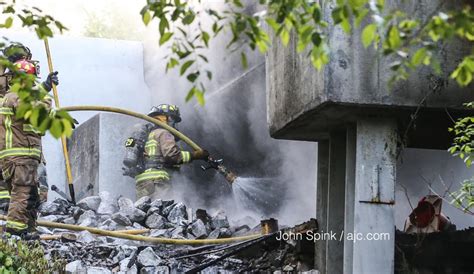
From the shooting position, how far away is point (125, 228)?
10.5 metres

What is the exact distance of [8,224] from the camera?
348 inches

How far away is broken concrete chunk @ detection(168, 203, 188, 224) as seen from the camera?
10820 mm

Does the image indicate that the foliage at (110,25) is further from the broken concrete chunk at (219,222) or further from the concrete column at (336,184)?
the concrete column at (336,184)

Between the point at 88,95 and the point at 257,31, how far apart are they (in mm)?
11686

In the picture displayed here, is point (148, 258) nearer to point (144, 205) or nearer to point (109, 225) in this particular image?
point (109, 225)

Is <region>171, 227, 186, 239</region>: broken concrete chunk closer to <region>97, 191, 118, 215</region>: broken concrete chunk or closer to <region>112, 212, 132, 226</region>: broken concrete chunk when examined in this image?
<region>112, 212, 132, 226</region>: broken concrete chunk

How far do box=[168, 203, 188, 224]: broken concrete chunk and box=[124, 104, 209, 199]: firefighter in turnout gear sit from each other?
6.01 feet

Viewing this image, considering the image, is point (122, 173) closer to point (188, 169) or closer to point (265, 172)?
point (188, 169)

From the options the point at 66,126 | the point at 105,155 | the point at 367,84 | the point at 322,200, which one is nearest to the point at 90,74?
the point at 105,155

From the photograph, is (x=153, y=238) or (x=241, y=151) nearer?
(x=153, y=238)

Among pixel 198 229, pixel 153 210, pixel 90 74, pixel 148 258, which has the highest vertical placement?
pixel 90 74

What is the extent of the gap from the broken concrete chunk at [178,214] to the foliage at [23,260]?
9.77 feet

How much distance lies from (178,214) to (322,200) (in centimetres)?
252

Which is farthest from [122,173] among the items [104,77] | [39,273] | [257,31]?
[257,31]
